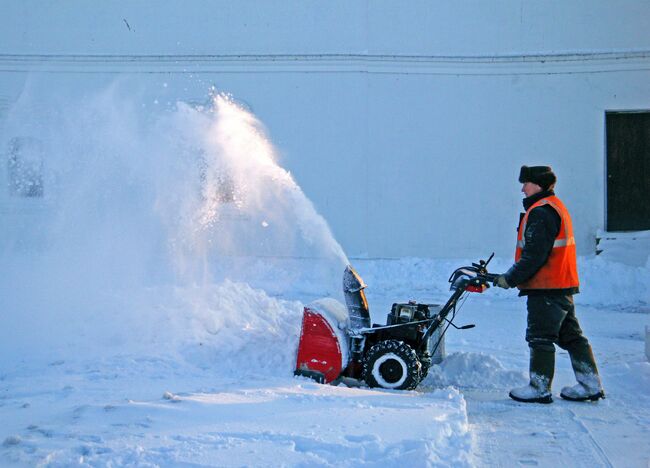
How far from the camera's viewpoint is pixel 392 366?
5352 millimetres

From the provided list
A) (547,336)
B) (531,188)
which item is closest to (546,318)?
(547,336)

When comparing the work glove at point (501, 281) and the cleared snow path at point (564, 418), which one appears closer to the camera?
the cleared snow path at point (564, 418)

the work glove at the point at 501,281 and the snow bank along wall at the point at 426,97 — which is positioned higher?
the snow bank along wall at the point at 426,97

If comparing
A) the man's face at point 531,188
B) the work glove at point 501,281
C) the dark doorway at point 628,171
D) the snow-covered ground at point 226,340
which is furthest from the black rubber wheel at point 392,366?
the dark doorway at point 628,171

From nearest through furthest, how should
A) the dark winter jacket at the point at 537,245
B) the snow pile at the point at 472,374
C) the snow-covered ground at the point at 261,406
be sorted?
the snow-covered ground at the point at 261,406
the dark winter jacket at the point at 537,245
the snow pile at the point at 472,374

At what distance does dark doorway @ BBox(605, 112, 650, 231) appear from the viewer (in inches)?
517

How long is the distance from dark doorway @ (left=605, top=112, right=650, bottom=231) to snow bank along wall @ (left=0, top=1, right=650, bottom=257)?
237 mm

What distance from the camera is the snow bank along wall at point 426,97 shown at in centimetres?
1302

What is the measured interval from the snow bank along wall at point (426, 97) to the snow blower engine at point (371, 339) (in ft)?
25.5

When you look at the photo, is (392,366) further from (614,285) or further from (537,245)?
(614,285)

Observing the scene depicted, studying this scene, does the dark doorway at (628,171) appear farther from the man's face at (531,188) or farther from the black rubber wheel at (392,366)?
the black rubber wheel at (392,366)

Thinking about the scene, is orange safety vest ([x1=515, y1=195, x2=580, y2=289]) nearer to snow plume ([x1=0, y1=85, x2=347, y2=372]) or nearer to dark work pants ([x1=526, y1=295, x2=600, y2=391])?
dark work pants ([x1=526, y1=295, x2=600, y2=391])

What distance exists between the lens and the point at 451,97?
13.2m

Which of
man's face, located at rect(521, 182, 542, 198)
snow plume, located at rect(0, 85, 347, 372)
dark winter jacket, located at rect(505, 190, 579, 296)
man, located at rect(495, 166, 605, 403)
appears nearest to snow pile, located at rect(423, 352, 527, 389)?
man, located at rect(495, 166, 605, 403)
